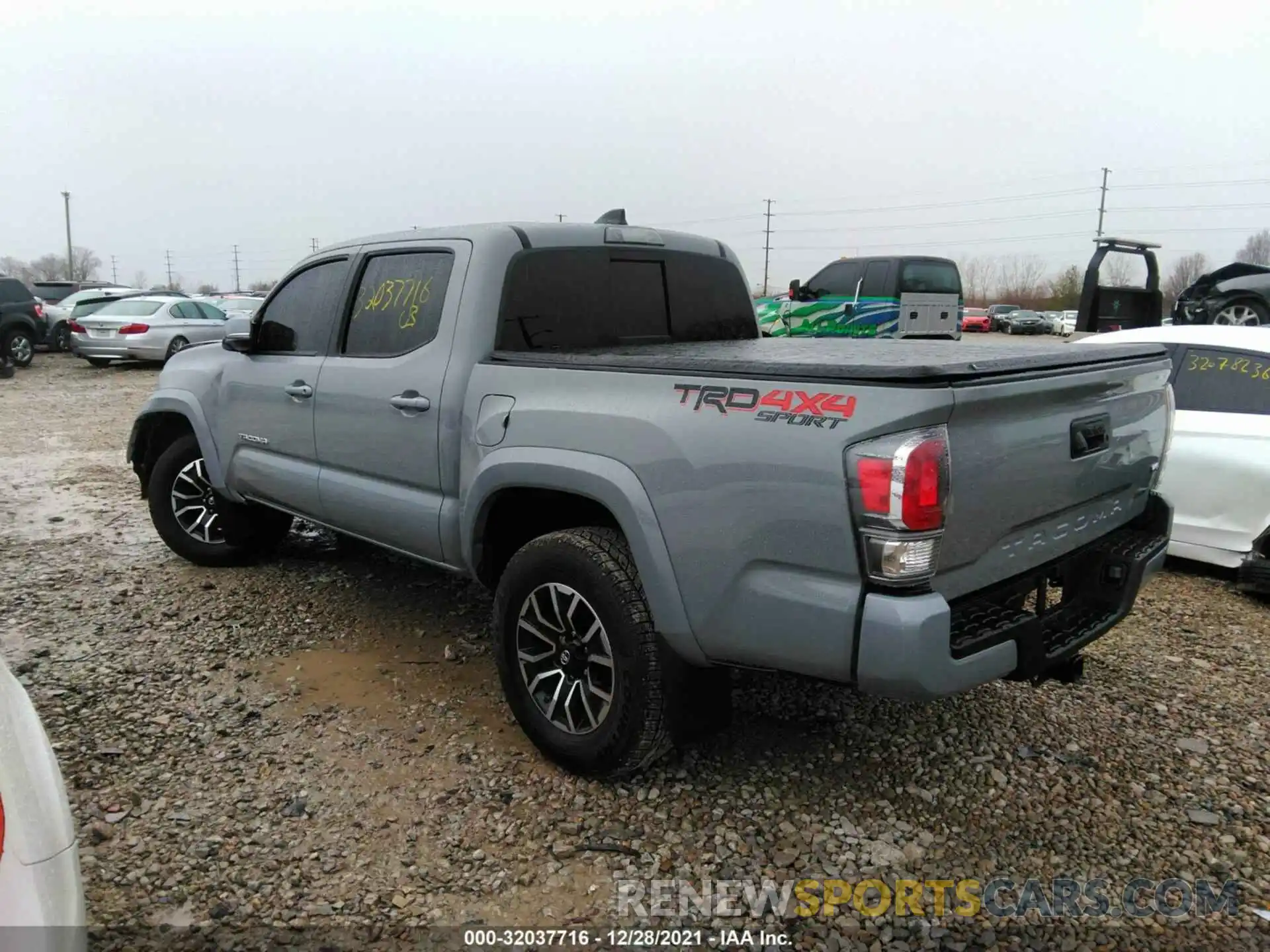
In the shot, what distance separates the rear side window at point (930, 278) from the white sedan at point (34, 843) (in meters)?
12.6

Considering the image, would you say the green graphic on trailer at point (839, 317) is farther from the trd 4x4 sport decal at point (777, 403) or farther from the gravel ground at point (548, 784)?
the trd 4x4 sport decal at point (777, 403)

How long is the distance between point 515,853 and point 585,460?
1257 millimetres

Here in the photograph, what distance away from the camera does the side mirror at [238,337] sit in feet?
15.3

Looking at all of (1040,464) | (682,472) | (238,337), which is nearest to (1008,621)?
(1040,464)

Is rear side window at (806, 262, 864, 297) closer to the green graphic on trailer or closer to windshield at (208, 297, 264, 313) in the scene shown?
the green graphic on trailer

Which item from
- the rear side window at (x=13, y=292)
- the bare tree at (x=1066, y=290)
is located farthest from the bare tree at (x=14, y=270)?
the bare tree at (x=1066, y=290)

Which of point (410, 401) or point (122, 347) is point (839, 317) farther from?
point (122, 347)

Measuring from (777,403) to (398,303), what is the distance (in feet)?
6.95

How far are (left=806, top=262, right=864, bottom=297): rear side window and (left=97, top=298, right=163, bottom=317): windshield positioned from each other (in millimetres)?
13434

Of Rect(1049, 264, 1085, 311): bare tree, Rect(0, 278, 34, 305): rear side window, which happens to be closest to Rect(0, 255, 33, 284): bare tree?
Rect(0, 278, 34, 305): rear side window

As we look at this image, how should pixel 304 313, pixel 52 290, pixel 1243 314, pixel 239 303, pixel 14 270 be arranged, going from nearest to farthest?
pixel 304 313, pixel 1243 314, pixel 52 290, pixel 239 303, pixel 14 270

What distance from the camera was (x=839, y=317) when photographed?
1333 centimetres

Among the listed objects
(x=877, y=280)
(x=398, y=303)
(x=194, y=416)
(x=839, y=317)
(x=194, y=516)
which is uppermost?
(x=877, y=280)

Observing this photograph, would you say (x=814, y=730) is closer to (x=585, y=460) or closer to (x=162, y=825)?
(x=585, y=460)
